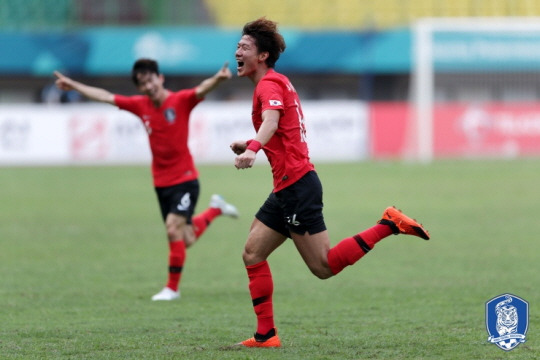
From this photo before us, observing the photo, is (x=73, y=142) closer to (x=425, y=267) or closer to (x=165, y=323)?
(x=425, y=267)

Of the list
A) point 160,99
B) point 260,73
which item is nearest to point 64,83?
point 160,99

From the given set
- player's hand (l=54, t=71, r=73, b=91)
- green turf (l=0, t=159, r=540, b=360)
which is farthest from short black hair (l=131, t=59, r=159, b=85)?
green turf (l=0, t=159, r=540, b=360)

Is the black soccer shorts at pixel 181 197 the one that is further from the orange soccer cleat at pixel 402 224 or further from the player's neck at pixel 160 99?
the orange soccer cleat at pixel 402 224

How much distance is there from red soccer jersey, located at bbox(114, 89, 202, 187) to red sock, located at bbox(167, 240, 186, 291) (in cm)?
64

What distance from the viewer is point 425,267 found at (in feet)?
34.2

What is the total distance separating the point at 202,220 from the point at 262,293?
146 inches

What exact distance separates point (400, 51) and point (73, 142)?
13.1 metres

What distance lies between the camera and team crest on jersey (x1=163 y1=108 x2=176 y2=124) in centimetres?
918

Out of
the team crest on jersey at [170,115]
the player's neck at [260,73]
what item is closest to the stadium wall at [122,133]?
the team crest on jersey at [170,115]

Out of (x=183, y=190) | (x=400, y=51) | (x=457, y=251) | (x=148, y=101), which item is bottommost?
(x=457, y=251)

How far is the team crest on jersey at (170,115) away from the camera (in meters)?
9.18

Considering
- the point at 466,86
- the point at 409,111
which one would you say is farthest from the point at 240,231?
the point at 466,86

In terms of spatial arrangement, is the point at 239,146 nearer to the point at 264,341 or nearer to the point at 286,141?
the point at 286,141

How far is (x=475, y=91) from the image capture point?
32.6m
